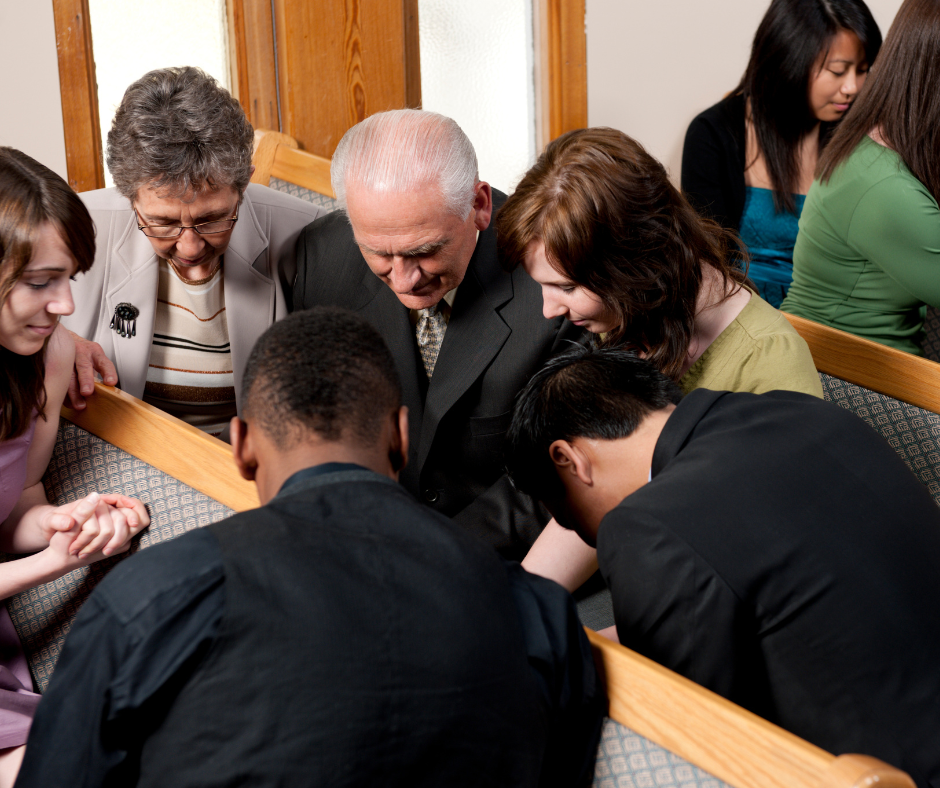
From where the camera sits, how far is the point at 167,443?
5.16 feet

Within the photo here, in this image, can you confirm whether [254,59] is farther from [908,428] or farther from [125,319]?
[908,428]

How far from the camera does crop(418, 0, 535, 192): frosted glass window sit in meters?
3.43

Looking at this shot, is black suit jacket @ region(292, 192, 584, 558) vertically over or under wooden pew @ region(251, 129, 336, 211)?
under

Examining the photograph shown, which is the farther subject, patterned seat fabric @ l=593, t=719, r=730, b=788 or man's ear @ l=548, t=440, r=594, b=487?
man's ear @ l=548, t=440, r=594, b=487

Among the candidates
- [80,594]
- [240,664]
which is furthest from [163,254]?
[240,664]

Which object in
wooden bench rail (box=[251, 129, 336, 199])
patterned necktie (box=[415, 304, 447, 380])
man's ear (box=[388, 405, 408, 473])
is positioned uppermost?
wooden bench rail (box=[251, 129, 336, 199])

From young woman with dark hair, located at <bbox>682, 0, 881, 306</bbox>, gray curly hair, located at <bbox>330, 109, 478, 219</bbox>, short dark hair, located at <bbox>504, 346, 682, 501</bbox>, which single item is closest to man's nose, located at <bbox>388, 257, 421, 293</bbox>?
gray curly hair, located at <bbox>330, 109, 478, 219</bbox>

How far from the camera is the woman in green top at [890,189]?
79.8 inches

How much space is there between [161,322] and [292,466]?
46.1 inches

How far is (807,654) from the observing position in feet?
3.64

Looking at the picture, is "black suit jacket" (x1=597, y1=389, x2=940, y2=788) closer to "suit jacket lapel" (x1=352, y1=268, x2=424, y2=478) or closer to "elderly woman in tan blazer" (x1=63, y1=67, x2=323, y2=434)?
"suit jacket lapel" (x1=352, y1=268, x2=424, y2=478)

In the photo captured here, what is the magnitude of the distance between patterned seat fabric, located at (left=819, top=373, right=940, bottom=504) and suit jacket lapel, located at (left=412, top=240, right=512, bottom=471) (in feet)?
2.63

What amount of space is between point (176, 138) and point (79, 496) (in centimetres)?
68

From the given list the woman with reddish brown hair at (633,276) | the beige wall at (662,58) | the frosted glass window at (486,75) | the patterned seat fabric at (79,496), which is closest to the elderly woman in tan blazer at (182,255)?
the patterned seat fabric at (79,496)
